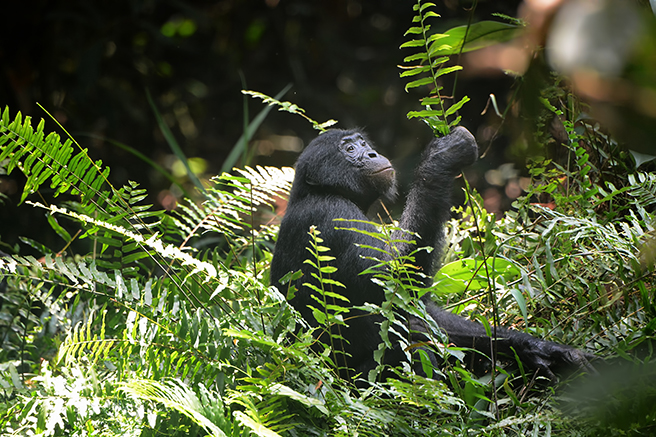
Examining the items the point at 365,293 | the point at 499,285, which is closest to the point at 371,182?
the point at 365,293

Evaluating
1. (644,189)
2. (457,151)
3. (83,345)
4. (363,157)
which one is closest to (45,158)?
(83,345)

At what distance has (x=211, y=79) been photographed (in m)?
5.78

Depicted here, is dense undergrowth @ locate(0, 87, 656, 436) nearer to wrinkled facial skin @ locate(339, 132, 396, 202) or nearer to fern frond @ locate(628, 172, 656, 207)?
fern frond @ locate(628, 172, 656, 207)

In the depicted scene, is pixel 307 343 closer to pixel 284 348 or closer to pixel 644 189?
pixel 284 348

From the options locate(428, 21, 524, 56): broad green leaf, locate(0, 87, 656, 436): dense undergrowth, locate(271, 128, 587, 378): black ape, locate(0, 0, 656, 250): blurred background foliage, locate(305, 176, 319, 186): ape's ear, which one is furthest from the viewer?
locate(0, 0, 656, 250): blurred background foliage

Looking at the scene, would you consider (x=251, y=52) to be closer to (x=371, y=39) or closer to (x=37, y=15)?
(x=371, y=39)

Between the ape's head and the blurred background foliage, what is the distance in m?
1.71

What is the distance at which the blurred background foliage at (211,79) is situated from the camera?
182 inches

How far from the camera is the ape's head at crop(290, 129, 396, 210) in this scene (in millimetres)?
2281

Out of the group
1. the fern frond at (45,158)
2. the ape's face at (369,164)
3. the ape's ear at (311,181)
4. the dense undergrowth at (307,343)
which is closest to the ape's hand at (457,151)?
the dense undergrowth at (307,343)

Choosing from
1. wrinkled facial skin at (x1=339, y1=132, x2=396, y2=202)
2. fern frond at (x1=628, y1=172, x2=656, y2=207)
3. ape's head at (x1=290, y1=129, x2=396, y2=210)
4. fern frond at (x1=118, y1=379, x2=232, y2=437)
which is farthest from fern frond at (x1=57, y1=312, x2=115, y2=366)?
fern frond at (x1=628, y1=172, x2=656, y2=207)

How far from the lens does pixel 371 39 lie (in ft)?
17.3

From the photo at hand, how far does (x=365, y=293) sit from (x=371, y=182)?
1.85 ft

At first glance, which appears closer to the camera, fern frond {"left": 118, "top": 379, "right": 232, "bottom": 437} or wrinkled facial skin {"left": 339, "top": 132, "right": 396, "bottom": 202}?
fern frond {"left": 118, "top": 379, "right": 232, "bottom": 437}
